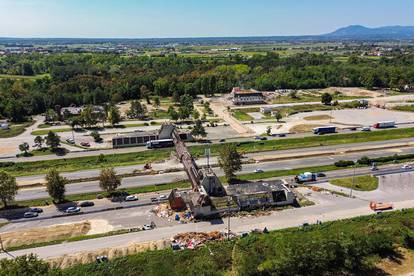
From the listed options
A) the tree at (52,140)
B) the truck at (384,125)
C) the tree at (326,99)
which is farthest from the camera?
the tree at (326,99)

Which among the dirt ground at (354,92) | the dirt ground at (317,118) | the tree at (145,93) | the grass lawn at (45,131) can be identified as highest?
the tree at (145,93)

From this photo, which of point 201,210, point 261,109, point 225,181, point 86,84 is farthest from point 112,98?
point 201,210

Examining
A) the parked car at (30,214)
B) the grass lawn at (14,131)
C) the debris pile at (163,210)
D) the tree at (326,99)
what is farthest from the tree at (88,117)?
the tree at (326,99)

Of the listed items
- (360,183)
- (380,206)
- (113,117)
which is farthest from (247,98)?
(380,206)

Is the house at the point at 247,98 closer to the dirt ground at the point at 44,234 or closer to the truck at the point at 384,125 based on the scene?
the truck at the point at 384,125

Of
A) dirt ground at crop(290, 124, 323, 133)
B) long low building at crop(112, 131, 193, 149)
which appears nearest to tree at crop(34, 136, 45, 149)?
long low building at crop(112, 131, 193, 149)

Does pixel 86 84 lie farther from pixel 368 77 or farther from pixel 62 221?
pixel 368 77

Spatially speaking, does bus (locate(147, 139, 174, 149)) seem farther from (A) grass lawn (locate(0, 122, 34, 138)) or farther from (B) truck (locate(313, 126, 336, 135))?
(A) grass lawn (locate(0, 122, 34, 138))
